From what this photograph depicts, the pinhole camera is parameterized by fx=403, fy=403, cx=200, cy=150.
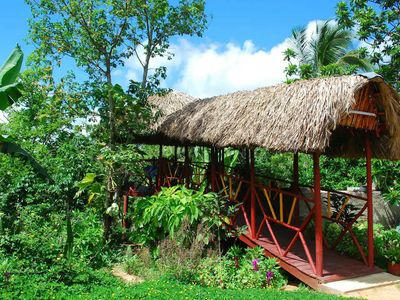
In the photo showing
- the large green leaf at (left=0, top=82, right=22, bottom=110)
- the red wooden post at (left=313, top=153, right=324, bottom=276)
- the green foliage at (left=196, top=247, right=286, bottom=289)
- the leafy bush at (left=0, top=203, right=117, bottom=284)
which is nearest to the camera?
the large green leaf at (left=0, top=82, right=22, bottom=110)

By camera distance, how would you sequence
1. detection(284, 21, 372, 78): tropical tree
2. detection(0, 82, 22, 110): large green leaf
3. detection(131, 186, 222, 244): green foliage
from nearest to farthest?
detection(0, 82, 22, 110): large green leaf → detection(131, 186, 222, 244): green foliage → detection(284, 21, 372, 78): tropical tree

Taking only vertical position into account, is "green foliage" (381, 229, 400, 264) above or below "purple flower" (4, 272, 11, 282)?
below

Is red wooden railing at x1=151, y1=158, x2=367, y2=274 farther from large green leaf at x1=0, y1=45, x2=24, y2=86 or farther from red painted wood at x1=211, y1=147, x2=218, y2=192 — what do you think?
large green leaf at x1=0, y1=45, x2=24, y2=86

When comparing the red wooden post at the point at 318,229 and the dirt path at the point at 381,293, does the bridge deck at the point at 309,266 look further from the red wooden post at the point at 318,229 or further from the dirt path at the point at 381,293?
the dirt path at the point at 381,293

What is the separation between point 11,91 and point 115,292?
265 cm

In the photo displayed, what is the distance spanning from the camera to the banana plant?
4.49 meters

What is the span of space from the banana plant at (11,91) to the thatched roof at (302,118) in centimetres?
300

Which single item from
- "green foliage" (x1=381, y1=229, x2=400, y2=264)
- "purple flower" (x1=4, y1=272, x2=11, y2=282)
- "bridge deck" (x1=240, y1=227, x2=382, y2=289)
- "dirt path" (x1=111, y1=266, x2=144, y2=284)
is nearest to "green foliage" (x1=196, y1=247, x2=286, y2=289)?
"bridge deck" (x1=240, y1=227, x2=382, y2=289)

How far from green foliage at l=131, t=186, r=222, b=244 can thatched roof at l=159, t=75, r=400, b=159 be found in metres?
1.03

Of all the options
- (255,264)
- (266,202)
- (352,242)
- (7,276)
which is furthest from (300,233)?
(7,276)

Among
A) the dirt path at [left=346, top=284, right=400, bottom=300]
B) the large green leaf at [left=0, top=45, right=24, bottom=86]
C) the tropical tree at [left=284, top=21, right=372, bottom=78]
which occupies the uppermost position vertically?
the tropical tree at [left=284, top=21, right=372, bottom=78]

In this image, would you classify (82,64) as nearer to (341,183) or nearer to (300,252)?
(300,252)

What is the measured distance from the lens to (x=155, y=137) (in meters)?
9.59

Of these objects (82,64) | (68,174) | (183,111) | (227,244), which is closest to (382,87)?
(227,244)
